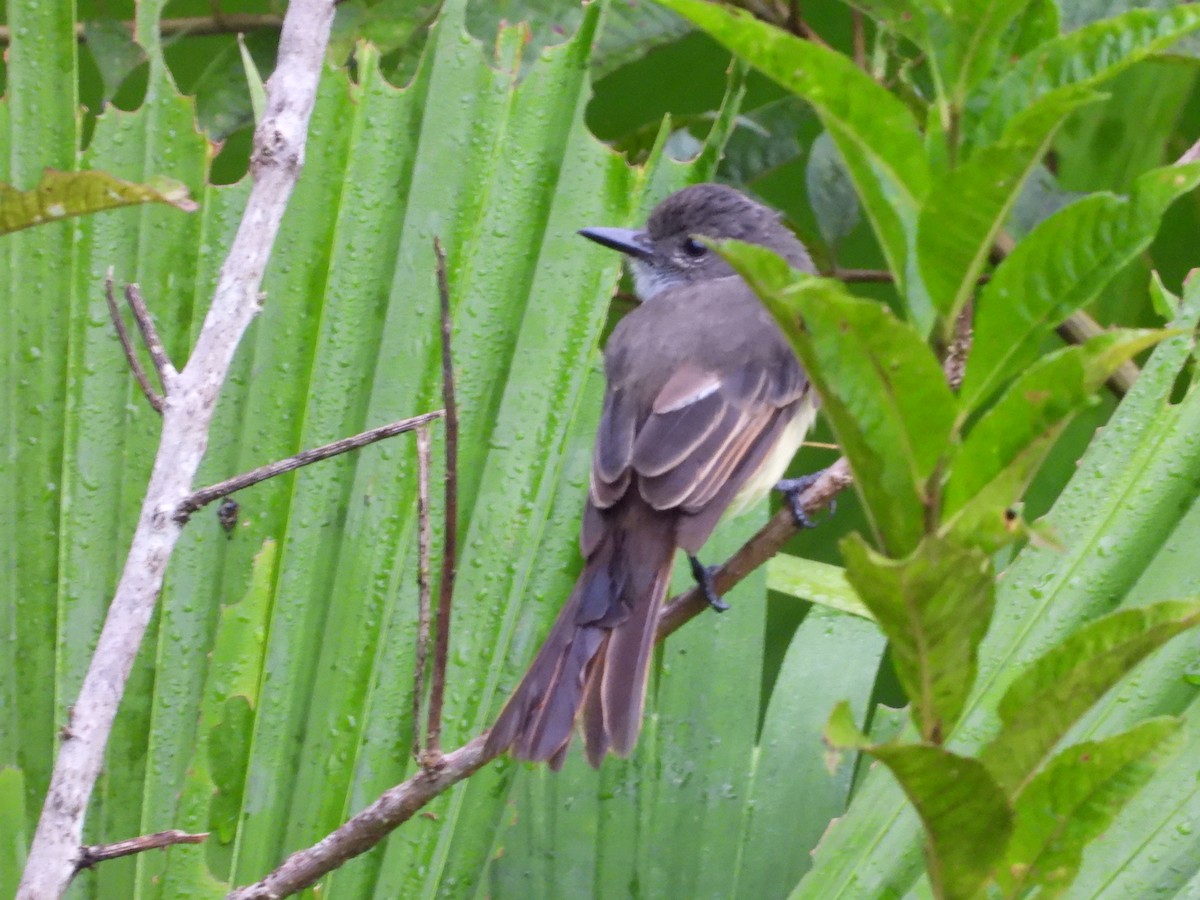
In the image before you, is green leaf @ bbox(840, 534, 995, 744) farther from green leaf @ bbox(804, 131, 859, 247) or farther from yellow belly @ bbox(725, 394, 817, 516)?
green leaf @ bbox(804, 131, 859, 247)

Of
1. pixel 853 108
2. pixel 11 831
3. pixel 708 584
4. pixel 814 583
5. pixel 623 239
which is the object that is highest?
pixel 853 108

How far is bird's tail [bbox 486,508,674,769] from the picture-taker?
1703 millimetres

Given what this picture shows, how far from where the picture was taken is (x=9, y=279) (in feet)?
6.75

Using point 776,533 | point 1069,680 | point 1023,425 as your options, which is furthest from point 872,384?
point 776,533

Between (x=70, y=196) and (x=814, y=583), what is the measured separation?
61.4 inches

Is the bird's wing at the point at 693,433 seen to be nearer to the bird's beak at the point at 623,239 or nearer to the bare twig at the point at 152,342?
the bird's beak at the point at 623,239

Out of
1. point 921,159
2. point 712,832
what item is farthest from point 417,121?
point 921,159

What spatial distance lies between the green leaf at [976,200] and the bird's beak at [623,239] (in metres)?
1.40

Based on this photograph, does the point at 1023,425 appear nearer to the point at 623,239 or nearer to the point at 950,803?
the point at 950,803

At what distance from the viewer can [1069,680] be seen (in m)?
0.94

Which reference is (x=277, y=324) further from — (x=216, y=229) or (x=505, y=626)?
(x=505, y=626)

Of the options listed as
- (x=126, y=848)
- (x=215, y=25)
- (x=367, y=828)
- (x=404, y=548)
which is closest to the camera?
(x=126, y=848)

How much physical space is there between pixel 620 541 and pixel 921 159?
1.29 meters

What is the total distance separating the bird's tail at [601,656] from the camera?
170cm
